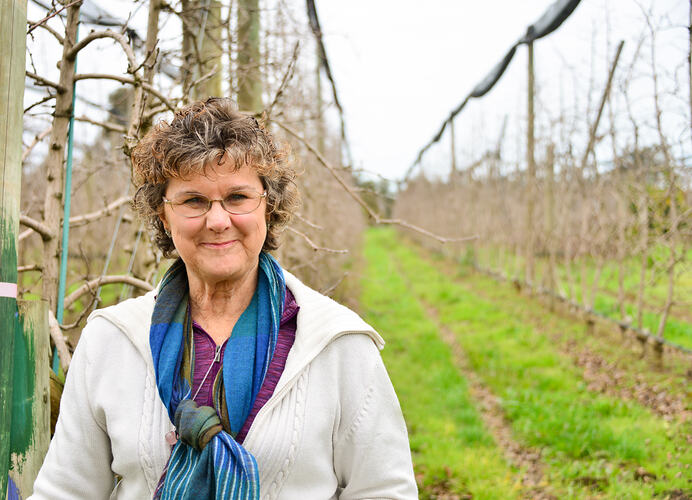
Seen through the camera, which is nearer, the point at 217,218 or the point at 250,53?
the point at 217,218

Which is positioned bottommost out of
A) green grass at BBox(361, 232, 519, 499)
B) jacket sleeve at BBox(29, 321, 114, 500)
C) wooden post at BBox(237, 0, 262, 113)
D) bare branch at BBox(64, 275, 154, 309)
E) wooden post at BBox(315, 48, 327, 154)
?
green grass at BBox(361, 232, 519, 499)

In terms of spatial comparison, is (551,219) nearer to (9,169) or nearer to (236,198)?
(236,198)

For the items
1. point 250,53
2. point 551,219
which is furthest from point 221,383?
point 551,219

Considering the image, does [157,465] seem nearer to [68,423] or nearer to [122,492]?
[122,492]

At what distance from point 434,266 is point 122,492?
1915 cm

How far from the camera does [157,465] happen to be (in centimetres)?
152

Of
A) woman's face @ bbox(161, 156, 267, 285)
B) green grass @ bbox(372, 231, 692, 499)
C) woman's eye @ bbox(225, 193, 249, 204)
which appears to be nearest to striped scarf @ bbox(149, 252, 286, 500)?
woman's face @ bbox(161, 156, 267, 285)

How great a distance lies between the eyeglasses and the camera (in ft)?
5.31

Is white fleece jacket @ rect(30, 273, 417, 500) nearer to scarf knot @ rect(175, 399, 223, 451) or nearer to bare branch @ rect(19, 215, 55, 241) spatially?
scarf knot @ rect(175, 399, 223, 451)

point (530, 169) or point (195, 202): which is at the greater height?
point (530, 169)

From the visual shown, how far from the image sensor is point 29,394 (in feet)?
6.13

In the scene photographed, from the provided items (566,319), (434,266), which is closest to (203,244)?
(566,319)

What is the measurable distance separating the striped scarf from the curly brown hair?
0.81ft

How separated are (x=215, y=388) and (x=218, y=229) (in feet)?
1.39
